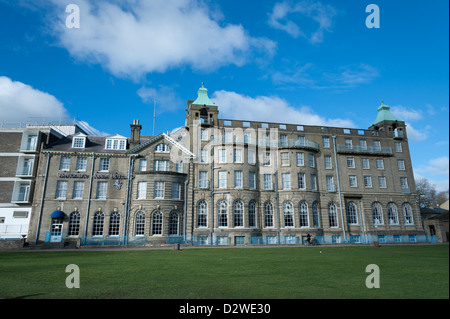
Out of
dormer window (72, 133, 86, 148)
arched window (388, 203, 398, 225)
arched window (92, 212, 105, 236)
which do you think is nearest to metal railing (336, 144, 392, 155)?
arched window (388, 203, 398, 225)

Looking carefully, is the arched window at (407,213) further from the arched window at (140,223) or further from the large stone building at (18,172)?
the large stone building at (18,172)

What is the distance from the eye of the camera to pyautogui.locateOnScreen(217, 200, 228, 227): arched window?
37.5 m

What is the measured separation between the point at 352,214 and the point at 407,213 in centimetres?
975

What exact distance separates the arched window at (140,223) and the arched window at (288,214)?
1932cm

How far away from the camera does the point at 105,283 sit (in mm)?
10047

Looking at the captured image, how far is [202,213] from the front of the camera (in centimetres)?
3756

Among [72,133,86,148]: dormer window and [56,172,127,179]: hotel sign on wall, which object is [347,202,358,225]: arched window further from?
[72,133,86,148]: dormer window

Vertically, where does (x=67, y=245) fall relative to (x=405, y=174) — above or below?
below

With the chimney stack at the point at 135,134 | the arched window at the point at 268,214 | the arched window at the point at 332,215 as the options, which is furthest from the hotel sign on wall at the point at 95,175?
the arched window at the point at 332,215
